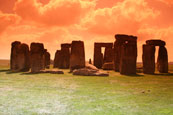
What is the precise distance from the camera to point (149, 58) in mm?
18469

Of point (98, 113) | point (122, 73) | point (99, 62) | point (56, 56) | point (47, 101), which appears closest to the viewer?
point (98, 113)

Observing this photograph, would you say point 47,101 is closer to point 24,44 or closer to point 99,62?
point 24,44

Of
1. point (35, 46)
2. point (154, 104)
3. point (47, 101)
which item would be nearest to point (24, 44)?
point (35, 46)

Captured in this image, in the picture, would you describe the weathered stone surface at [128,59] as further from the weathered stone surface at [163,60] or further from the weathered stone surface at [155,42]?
the weathered stone surface at [163,60]

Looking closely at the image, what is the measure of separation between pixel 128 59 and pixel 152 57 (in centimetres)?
293

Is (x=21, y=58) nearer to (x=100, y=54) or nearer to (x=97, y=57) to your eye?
(x=97, y=57)

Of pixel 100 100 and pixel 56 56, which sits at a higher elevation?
pixel 56 56

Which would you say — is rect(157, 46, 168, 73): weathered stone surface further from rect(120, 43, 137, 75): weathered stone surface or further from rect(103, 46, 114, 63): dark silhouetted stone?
rect(103, 46, 114, 63): dark silhouetted stone

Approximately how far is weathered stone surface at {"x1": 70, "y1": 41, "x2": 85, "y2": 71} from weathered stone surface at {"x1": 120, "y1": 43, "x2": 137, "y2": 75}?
12.1 ft

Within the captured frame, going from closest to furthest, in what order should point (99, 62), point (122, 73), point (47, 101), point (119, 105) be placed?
1. point (119, 105)
2. point (47, 101)
3. point (122, 73)
4. point (99, 62)

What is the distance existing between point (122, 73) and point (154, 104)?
11254 millimetres

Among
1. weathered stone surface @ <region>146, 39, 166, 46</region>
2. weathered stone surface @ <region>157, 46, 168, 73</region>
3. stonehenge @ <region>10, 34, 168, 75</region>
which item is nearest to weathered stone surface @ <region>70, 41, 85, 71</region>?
stonehenge @ <region>10, 34, 168, 75</region>

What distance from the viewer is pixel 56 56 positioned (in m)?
30.7

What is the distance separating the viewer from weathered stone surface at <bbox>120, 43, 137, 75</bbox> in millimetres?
16891
